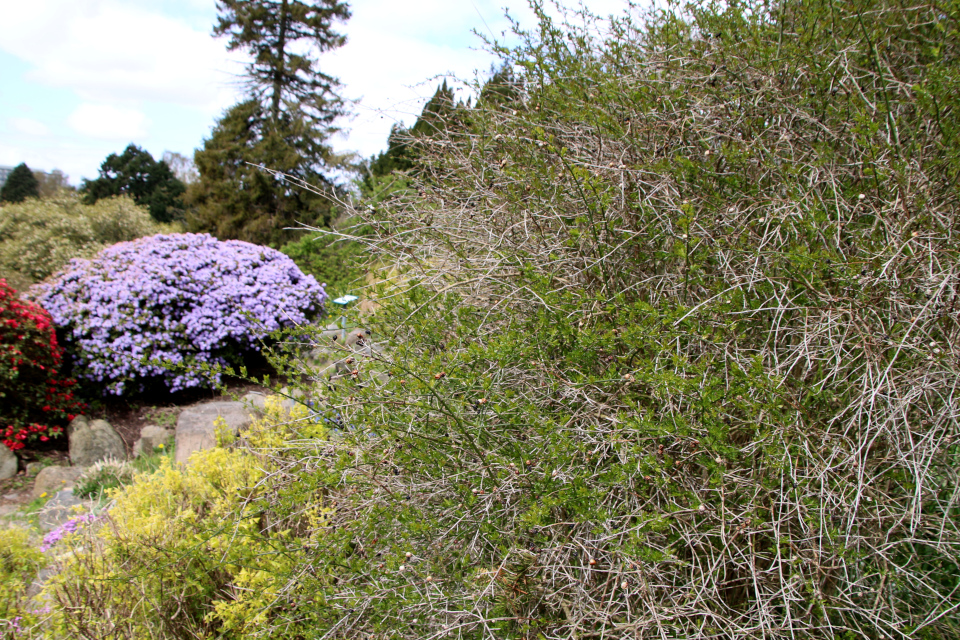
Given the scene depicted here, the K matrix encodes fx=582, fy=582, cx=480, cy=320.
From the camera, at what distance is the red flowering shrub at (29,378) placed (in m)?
5.67

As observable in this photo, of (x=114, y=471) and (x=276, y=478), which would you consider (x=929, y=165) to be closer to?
(x=276, y=478)

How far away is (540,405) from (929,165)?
1.43 metres

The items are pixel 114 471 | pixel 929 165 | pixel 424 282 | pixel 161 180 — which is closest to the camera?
pixel 929 165

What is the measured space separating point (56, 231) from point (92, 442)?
7671 millimetres

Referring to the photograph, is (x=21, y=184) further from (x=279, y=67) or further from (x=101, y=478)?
(x=101, y=478)

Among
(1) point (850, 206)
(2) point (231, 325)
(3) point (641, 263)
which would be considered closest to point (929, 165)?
(1) point (850, 206)

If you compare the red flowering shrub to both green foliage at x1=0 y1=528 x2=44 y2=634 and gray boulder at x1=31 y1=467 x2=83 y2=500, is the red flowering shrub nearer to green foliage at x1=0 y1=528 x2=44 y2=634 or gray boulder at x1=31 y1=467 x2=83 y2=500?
gray boulder at x1=31 y1=467 x2=83 y2=500

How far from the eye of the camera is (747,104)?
→ 204 centimetres

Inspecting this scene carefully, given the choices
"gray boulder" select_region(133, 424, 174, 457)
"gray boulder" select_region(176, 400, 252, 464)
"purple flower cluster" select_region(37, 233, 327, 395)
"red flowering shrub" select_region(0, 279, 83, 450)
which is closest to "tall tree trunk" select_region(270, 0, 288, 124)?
"purple flower cluster" select_region(37, 233, 327, 395)

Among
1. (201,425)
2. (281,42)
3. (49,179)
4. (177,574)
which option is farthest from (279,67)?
(49,179)

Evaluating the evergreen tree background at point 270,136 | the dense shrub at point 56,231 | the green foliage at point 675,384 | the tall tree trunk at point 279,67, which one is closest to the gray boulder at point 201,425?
the green foliage at point 675,384

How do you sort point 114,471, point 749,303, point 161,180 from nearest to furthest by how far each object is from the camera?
point 749,303 → point 114,471 → point 161,180

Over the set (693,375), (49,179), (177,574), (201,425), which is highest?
(49,179)

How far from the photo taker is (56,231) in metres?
11.4
